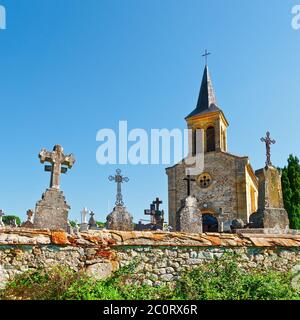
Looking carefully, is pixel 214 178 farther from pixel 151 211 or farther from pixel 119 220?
pixel 119 220

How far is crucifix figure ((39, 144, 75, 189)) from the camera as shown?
31.2ft

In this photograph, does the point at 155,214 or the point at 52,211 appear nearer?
the point at 52,211

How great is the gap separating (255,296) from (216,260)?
0.87m

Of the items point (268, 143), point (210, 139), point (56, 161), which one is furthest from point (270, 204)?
point (210, 139)

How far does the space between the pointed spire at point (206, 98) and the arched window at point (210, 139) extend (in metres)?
1.62

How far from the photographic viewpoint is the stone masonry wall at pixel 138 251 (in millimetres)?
5090

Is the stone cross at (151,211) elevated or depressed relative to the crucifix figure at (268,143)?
depressed

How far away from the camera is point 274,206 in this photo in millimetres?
8945

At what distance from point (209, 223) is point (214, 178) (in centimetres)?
423

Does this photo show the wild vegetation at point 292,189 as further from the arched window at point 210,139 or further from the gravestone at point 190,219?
the gravestone at point 190,219

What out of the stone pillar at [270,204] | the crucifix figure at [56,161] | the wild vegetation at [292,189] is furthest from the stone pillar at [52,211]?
the wild vegetation at [292,189]

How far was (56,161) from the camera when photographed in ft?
31.8
